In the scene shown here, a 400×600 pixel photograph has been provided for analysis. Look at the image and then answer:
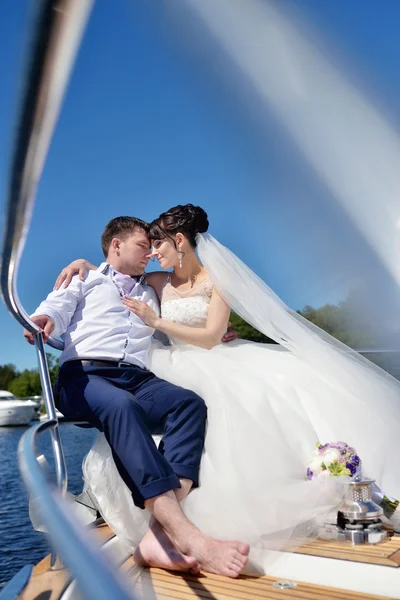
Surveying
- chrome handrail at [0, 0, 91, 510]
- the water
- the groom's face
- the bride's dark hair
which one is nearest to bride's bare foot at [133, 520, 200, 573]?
the water

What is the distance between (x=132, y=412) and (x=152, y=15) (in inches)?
63.8

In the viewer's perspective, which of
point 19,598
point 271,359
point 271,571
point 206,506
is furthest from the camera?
point 271,359

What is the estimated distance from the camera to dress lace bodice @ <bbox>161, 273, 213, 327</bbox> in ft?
13.4

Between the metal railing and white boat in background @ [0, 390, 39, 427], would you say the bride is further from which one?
white boat in background @ [0, 390, 39, 427]

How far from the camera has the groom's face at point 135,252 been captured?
13.3ft

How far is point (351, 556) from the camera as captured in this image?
2551 mm

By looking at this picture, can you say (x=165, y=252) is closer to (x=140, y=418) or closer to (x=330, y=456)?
(x=140, y=418)

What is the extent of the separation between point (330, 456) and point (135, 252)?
1.79 m

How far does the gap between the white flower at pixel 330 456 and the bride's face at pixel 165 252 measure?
1.76m

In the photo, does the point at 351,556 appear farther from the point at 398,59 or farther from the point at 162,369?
the point at 398,59

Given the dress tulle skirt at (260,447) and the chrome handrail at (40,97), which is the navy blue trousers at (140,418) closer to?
the dress tulle skirt at (260,447)

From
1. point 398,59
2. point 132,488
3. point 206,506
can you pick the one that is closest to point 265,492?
point 206,506

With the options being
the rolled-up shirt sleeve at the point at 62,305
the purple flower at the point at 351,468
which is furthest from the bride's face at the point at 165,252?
the purple flower at the point at 351,468

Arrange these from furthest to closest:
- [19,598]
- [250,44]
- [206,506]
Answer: [250,44] → [206,506] → [19,598]
